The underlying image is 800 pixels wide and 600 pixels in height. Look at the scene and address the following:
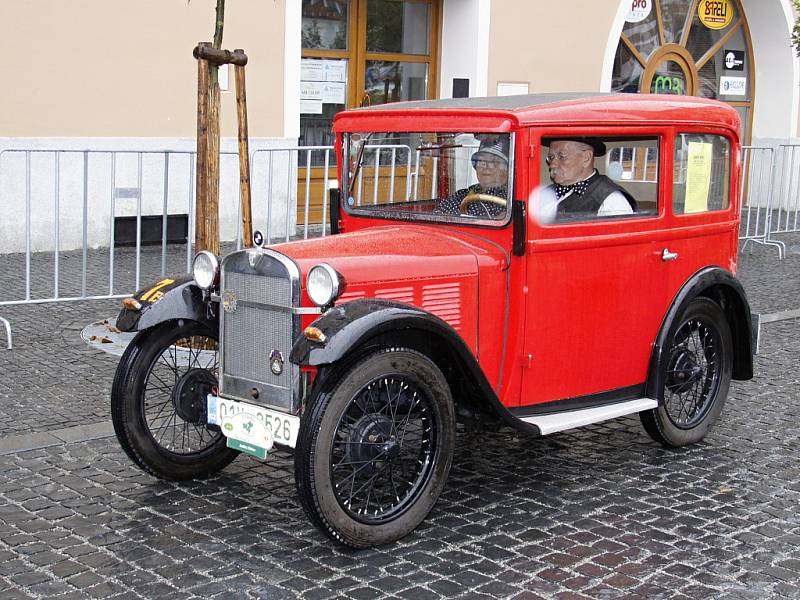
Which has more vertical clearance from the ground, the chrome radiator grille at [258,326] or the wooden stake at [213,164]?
the wooden stake at [213,164]

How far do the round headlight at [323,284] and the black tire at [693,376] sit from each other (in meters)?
1.92

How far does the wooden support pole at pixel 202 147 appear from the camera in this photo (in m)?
6.66

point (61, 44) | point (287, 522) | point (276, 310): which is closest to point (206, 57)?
point (276, 310)

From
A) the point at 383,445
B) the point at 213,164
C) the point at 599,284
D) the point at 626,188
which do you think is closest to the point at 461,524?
the point at 383,445

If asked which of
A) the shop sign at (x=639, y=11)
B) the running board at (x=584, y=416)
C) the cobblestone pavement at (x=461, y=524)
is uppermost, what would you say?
the shop sign at (x=639, y=11)

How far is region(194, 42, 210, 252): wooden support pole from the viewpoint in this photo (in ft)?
21.9

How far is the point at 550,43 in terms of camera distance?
14.1 metres

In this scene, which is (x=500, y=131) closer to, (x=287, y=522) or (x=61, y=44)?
(x=287, y=522)

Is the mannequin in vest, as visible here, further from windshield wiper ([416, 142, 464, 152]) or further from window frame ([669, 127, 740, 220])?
windshield wiper ([416, 142, 464, 152])

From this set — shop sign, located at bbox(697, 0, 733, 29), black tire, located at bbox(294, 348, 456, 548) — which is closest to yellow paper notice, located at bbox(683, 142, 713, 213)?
black tire, located at bbox(294, 348, 456, 548)

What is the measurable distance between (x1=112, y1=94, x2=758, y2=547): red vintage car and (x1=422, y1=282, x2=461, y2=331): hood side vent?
0.01 m

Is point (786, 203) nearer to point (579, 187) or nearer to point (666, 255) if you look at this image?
point (666, 255)

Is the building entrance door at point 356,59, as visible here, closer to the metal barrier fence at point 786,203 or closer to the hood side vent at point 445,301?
the metal barrier fence at point 786,203

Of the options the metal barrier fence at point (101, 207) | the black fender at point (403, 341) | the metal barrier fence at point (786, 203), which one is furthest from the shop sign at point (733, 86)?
the black fender at point (403, 341)
